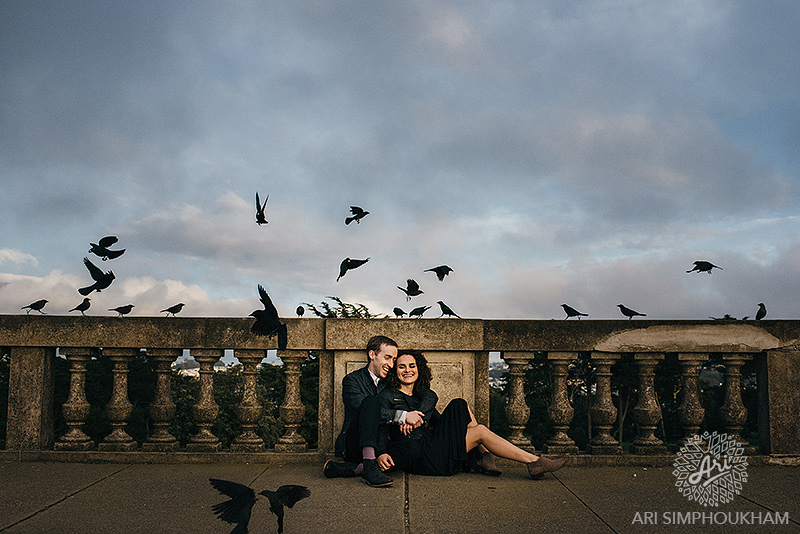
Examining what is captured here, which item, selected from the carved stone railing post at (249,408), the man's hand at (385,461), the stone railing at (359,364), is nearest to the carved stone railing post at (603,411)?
the stone railing at (359,364)

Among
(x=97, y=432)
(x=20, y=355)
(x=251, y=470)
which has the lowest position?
(x=97, y=432)

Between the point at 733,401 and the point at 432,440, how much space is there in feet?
9.80

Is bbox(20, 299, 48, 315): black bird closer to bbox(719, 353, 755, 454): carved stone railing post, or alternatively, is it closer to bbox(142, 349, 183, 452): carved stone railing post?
bbox(142, 349, 183, 452): carved stone railing post

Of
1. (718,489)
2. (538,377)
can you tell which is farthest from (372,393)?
(538,377)

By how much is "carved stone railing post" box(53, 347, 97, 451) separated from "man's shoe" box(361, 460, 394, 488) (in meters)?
2.87

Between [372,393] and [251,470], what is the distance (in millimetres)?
1222

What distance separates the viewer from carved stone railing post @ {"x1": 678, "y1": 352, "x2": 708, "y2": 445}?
5.66 meters

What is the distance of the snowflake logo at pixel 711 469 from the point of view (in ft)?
14.0

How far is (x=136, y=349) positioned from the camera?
5.84 m

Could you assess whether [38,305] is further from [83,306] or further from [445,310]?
[445,310]

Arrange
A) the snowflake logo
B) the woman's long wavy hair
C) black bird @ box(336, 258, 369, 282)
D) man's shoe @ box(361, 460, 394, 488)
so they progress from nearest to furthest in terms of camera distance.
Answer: the snowflake logo < man's shoe @ box(361, 460, 394, 488) < the woman's long wavy hair < black bird @ box(336, 258, 369, 282)

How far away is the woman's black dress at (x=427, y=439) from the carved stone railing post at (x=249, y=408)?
1483 mm

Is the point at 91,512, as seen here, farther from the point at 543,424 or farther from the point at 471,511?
the point at 543,424

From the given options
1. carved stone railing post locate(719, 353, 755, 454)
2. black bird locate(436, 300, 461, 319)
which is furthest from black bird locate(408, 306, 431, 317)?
carved stone railing post locate(719, 353, 755, 454)
